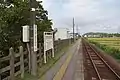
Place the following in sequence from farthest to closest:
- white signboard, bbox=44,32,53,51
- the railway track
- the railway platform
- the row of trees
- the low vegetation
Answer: the low vegetation → white signboard, bbox=44,32,53,51 → the railway track → the railway platform → the row of trees

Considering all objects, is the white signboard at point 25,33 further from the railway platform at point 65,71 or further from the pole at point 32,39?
the railway platform at point 65,71

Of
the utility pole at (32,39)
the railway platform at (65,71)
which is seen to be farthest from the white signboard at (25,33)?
the railway platform at (65,71)

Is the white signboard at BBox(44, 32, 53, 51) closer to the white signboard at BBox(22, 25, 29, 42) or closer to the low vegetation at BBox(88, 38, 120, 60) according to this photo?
the white signboard at BBox(22, 25, 29, 42)

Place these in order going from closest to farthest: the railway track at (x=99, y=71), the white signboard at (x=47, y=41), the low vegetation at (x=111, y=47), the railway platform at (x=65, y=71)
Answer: the railway platform at (x=65, y=71) < the railway track at (x=99, y=71) < the white signboard at (x=47, y=41) < the low vegetation at (x=111, y=47)

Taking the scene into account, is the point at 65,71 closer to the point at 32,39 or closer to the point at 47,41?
the point at 32,39

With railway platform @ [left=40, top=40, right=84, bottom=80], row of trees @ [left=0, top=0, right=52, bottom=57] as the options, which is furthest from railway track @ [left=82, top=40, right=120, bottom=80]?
row of trees @ [left=0, top=0, right=52, bottom=57]

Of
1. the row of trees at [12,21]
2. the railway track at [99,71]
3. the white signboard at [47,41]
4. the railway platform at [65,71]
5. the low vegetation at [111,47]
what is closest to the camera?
the row of trees at [12,21]

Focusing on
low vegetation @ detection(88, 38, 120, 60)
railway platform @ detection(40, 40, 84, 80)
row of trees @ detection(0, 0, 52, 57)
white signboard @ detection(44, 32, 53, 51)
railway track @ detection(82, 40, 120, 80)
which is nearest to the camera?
row of trees @ detection(0, 0, 52, 57)

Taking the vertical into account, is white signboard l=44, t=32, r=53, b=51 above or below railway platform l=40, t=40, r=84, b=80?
above

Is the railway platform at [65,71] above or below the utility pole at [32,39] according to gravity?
below

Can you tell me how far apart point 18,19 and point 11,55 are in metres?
5.50

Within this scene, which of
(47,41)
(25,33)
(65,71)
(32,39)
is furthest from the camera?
(47,41)

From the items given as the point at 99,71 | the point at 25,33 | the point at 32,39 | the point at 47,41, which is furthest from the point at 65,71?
the point at 47,41

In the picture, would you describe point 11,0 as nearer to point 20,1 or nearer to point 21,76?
point 20,1
